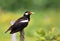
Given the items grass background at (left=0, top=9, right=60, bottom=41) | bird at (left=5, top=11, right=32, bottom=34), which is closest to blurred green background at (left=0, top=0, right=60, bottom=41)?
grass background at (left=0, top=9, right=60, bottom=41)

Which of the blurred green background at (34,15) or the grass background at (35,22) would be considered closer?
the grass background at (35,22)

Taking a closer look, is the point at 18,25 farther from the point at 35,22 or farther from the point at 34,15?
the point at 34,15

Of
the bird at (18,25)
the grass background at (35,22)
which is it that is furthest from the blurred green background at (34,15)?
the bird at (18,25)

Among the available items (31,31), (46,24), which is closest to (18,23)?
(31,31)

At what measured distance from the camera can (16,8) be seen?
19.0 metres

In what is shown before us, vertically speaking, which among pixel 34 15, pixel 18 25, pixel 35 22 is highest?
pixel 34 15

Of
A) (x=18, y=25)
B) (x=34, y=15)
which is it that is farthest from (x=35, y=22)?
(x=18, y=25)

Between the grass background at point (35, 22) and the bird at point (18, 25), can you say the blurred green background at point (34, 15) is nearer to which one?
the grass background at point (35, 22)

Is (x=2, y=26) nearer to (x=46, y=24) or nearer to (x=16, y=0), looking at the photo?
(x=46, y=24)

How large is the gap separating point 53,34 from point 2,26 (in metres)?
4.15

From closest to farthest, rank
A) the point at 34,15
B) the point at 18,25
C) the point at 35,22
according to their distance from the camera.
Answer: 1. the point at 18,25
2. the point at 35,22
3. the point at 34,15

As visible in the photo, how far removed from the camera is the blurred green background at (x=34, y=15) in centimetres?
1473

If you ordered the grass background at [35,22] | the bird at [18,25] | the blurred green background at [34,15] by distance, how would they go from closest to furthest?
the bird at [18,25], the grass background at [35,22], the blurred green background at [34,15]

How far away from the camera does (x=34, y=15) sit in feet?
57.3
